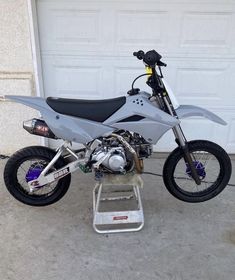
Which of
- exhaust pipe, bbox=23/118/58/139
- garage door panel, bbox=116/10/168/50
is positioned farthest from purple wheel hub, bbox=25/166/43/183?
garage door panel, bbox=116/10/168/50

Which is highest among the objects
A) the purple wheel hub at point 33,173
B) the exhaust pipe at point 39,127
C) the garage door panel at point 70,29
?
the garage door panel at point 70,29

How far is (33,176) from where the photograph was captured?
2609 mm

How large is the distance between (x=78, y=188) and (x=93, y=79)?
1135mm

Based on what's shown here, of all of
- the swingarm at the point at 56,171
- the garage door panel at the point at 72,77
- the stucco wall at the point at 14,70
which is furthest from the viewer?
the garage door panel at the point at 72,77

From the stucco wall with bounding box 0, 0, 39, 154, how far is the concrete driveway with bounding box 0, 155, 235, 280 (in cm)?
73

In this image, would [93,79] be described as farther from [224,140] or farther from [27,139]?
[224,140]

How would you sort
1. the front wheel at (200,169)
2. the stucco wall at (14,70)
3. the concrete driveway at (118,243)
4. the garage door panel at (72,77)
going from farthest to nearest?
the garage door panel at (72,77) < the stucco wall at (14,70) < the front wheel at (200,169) < the concrete driveway at (118,243)

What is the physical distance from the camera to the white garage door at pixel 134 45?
10.4ft

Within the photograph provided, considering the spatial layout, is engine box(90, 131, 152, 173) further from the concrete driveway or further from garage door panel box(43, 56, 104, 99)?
garage door panel box(43, 56, 104, 99)

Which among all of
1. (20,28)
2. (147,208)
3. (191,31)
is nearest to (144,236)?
(147,208)

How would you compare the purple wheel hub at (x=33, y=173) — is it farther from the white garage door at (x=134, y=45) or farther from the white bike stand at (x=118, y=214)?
the white garage door at (x=134, y=45)

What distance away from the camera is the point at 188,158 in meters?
2.63

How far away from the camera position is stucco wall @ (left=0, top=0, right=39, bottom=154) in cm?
311

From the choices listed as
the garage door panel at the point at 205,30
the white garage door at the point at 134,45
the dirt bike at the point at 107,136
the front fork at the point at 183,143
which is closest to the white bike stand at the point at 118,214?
the dirt bike at the point at 107,136
